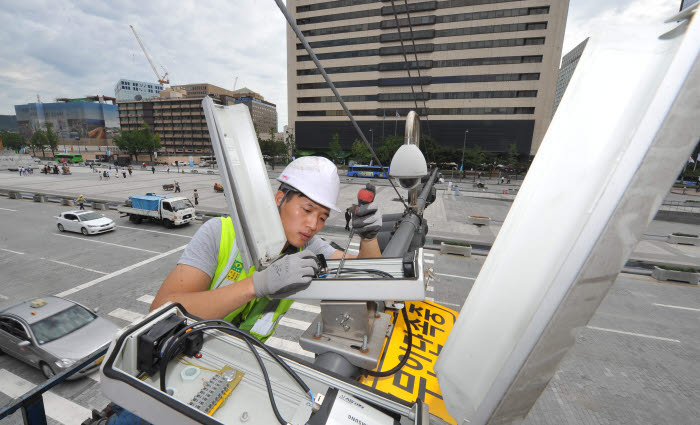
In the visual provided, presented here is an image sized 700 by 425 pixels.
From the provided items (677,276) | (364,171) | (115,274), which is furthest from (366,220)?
(364,171)

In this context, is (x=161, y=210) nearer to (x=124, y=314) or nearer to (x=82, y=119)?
(x=124, y=314)

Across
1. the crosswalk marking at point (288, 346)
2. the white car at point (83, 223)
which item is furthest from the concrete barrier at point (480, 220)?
the white car at point (83, 223)

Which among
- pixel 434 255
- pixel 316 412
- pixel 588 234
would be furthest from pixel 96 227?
pixel 588 234

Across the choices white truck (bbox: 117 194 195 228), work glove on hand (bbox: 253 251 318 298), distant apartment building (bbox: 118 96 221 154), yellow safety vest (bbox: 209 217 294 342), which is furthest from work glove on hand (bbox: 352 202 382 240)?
A: distant apartment building (bbox: 118 96 221 154)

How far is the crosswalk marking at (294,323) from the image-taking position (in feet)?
24.2

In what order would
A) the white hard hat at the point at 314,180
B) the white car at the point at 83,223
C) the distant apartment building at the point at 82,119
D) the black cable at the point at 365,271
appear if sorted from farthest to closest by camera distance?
the distant apartment building at the point at 82,119, the white car at the point at 83,223, the white hard hat at the point at 314,180, the black cable at the point at 365,271

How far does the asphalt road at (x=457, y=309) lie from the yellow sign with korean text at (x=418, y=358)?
56.0 inches

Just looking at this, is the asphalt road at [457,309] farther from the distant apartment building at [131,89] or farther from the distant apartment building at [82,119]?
the distant apartment building at [131,89]

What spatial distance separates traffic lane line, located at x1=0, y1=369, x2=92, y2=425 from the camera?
456cm

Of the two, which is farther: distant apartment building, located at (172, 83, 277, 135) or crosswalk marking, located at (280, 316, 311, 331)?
distant apartment building, located at (172, 83, 277, 135)

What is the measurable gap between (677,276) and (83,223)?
2680 centimetres

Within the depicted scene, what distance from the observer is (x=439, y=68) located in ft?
169

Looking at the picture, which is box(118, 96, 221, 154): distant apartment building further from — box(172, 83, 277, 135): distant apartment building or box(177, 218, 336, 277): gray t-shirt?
box(177, 218, 336, 277): gray t-shirt

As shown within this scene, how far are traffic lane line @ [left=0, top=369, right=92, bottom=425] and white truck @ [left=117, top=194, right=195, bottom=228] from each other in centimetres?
1078
